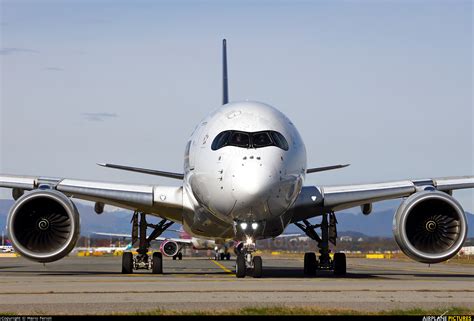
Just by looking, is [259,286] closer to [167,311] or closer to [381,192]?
[167,311]

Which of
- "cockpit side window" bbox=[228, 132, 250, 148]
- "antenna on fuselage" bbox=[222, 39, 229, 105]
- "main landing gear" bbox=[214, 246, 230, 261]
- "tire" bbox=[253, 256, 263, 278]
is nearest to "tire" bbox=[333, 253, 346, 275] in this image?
"tire" bbox=[253, 256, 263, 278]

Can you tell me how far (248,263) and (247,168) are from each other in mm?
2442

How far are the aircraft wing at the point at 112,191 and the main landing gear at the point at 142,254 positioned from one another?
1032 mm

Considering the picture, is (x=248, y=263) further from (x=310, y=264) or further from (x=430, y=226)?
(x=310, y=264)

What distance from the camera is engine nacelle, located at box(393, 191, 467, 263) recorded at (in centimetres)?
2275

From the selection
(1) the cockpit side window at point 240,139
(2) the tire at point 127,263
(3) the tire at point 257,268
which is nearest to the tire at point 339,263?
(3) the tire at point 257,268

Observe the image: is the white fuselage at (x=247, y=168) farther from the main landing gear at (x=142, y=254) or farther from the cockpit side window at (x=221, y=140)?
the main landing gear at (x=142, y=254)

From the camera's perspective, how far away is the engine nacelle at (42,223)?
75.0 ft

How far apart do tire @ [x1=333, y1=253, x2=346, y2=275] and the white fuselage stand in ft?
9.75

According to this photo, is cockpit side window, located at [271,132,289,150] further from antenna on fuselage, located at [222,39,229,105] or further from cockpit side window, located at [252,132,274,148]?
antenna on fuselage, located at [222,39,229,105]

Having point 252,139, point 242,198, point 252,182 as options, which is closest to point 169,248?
point 252,139

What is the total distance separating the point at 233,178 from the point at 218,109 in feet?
12.2

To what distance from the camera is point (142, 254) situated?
2672 centimetres

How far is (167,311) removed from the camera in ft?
39.6
